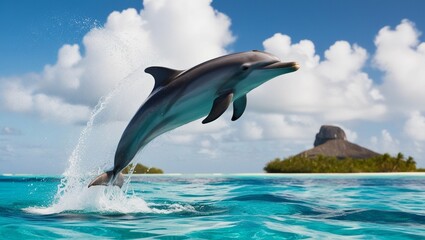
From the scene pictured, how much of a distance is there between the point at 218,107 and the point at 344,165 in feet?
173

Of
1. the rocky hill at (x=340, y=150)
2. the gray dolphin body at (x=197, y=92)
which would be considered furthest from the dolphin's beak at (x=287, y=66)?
the rocky hill at (x=340, y=150)

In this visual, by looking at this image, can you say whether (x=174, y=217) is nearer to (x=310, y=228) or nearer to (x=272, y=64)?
(x=310, y=228)

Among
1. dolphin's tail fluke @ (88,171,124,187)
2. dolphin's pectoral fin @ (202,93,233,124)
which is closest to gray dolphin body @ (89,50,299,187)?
dolphin's pectoral fin @ (202,93,233,124)

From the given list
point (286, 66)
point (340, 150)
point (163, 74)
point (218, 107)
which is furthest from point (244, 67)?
point (340, 150)

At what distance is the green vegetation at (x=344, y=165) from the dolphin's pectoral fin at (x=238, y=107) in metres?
49.9

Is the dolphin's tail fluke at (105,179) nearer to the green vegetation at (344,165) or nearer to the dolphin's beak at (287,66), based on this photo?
the dolphin's beak at (287,66)

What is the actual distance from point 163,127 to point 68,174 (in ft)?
12.9

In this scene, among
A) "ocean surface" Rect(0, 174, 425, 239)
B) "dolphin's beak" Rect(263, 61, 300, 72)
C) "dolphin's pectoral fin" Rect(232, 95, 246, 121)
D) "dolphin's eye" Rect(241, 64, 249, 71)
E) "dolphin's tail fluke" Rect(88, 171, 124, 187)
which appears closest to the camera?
"ocean surface" Rect(0, 174, 425, 239)

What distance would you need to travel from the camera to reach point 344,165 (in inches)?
2228

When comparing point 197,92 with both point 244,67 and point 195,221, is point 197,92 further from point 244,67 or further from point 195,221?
point 195,221

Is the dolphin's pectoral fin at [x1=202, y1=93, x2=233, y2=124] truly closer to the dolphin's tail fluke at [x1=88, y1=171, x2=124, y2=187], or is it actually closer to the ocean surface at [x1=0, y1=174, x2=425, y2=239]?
the ocean surface at [x1=0, y1=174, x2=425, y2=239]

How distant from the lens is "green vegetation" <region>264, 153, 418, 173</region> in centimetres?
5612

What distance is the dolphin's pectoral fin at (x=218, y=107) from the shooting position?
21.4 ft

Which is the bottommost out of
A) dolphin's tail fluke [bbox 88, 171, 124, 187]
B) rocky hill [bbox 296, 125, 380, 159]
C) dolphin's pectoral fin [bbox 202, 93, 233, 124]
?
dolphin's tail fluke [bbox 88, 171, 124, 187]
